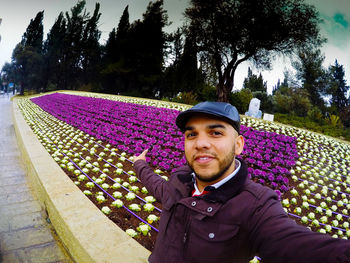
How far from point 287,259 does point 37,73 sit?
40.8 m

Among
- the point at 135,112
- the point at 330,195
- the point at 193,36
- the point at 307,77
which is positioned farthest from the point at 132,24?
the point at 330,195

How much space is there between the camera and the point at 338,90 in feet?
117

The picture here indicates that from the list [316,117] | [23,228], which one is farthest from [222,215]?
[316,117]

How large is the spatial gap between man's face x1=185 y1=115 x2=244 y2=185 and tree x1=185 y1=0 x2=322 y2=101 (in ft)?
42.2

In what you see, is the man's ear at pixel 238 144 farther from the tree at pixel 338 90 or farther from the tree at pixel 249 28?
the tree at pixel 338 90

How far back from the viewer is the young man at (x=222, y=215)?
77 cm

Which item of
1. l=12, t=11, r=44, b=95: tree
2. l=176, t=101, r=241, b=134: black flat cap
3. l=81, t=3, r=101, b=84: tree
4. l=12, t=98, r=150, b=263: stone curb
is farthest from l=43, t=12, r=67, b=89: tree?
l=176, t=101, r=241, b=134: black flat cap

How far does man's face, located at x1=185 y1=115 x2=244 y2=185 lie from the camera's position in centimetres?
105

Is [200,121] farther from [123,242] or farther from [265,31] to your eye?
[265,31]

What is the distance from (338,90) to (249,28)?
32.9 metres

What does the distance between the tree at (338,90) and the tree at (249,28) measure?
21300 mm

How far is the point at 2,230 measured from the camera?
236cm

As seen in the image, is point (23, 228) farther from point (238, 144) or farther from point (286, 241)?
point (286, 241)

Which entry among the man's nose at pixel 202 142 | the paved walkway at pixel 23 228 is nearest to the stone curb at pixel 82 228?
the paved walkway at pixel 23 228
